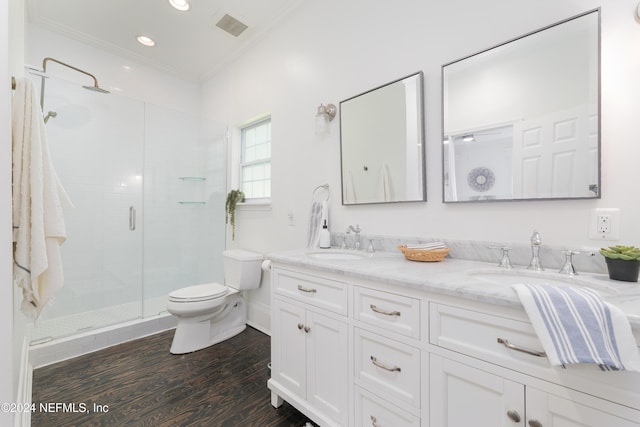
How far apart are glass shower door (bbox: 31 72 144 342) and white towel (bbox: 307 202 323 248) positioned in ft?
6.23

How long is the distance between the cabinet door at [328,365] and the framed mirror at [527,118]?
897 millimetres

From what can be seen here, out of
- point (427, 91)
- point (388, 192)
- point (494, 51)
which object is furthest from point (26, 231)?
point (494, 51)

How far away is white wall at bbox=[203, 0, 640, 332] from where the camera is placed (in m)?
1.02

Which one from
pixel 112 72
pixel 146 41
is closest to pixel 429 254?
pixel 146 41

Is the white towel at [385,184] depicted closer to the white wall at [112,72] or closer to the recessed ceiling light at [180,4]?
the recessed ceiling light at [180,4]

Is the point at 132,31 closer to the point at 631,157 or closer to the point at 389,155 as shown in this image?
the point at 389,155

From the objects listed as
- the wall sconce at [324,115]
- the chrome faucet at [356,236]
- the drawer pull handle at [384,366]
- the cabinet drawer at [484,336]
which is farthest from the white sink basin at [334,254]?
the wall sconce at [324,115]

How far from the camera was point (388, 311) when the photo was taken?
105 centimetres

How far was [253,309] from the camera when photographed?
266 centimetres

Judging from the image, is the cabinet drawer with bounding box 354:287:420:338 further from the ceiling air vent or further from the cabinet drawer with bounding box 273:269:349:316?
the ceiling air vent

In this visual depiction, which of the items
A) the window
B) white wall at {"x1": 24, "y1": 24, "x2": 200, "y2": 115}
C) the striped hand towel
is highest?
white wall at {"x1": 24, "y1": 24, "x2": 200, "y2": 115}

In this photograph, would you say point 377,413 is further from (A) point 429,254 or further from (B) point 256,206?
(B) point 256,206

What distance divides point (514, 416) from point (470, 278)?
399 millimetres

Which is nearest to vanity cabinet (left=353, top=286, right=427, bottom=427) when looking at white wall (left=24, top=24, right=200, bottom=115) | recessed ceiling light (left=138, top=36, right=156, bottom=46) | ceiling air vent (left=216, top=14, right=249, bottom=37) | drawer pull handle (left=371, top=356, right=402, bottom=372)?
drawer pull handle (left=371, top=356, right=402, bottom=372)
